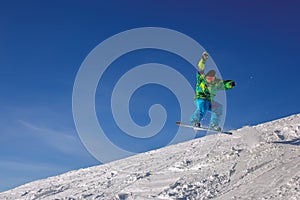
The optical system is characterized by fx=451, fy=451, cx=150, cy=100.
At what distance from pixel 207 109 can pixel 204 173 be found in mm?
10149

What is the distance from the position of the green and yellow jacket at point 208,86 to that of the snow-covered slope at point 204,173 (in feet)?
24.9

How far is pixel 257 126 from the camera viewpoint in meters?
35.7

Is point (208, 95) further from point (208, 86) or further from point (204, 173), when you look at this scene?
point (204, 173)

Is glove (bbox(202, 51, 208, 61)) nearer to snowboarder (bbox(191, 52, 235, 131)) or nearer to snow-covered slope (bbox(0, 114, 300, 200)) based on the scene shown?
snowboarder (bbox(191, 52, 235, 131))

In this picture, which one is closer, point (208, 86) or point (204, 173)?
point (208, 86)

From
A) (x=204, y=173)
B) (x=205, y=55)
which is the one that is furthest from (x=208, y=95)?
(x=204, y=173)

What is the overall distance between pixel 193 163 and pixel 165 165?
2281 millimetres

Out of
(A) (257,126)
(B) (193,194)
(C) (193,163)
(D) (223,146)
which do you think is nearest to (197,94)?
(B) (193,194)

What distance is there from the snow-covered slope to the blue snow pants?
20.6 feet

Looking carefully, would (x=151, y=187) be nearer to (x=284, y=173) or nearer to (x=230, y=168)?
(x=230, y=168)

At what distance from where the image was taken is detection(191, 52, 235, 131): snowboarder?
17297 mm

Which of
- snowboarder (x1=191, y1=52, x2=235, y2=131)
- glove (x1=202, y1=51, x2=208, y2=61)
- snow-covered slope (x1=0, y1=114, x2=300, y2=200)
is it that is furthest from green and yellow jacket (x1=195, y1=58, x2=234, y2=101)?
snow-covered slope (x1=0, y1=114, x2=300, y2=200)

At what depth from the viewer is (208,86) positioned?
1759cm

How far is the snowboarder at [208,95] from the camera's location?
1730cm
